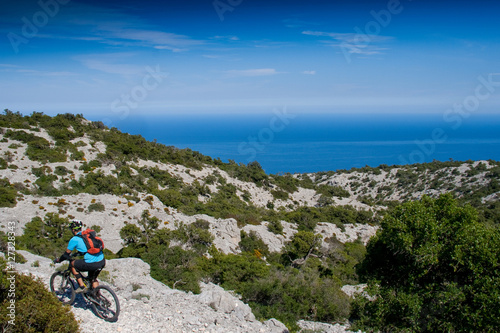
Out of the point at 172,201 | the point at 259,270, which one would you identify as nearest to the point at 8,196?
the point at 172,201

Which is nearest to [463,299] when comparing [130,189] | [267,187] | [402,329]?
[402,329]

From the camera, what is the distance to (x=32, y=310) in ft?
17.1

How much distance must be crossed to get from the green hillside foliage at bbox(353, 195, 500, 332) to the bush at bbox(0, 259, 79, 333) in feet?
22.6

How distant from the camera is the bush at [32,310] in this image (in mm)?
5023

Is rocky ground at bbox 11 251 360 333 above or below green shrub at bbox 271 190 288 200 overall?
below

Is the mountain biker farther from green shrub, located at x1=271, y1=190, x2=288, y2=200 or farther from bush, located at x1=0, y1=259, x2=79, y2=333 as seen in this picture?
green shrub, located at x1=271, y1=190, x2=288, y2=200

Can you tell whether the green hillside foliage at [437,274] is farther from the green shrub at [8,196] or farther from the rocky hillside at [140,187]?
the green shrub at [8,196]

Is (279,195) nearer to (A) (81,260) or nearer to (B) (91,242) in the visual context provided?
(A) (81,260)

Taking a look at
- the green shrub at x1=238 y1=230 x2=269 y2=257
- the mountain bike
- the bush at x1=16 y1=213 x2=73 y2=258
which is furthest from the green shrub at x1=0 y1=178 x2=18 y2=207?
the mountain bike

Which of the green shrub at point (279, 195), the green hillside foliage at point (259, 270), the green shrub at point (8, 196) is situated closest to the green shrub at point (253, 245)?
the green hillside foliage at point (259, 270)

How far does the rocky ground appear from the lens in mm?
6645

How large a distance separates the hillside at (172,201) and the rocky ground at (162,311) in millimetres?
941

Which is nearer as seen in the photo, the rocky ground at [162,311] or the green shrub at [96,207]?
the rocky ground at [162,311]

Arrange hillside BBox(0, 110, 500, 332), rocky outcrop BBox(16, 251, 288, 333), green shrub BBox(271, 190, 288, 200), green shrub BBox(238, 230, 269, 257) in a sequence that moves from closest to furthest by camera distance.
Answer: rocky outcrop BBox(16, 251, 288, 333) < hillside BBox(0, 110, 500, 332) < green shrub BBox(238, 230, 269, 257) < green shrub BBox(271, 190, 288, 200)
